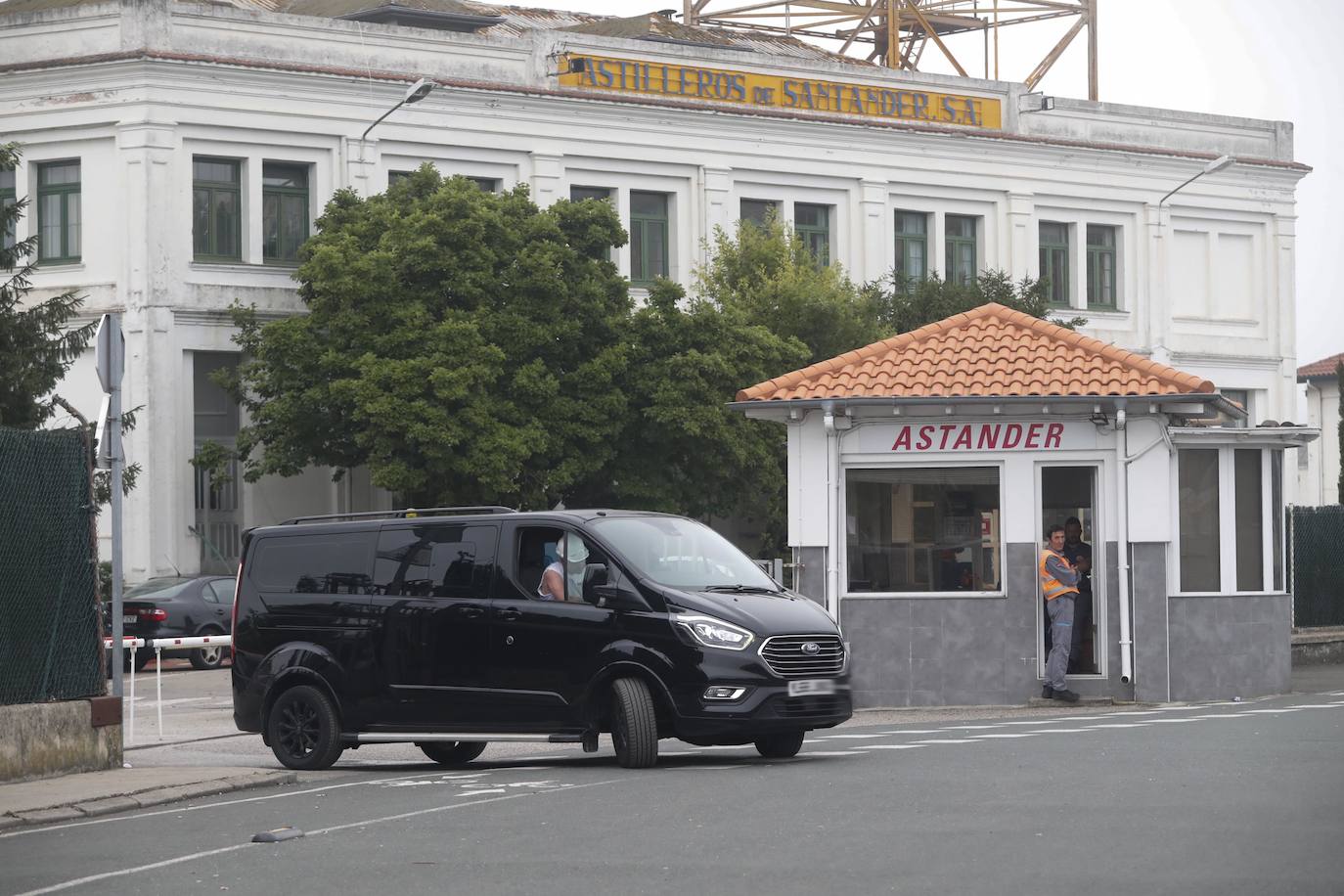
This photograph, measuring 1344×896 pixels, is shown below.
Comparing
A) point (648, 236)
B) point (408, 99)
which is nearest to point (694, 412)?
point (408, 99)

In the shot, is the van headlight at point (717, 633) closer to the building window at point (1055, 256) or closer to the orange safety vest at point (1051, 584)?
the orange safety vest at point (1051, 584)

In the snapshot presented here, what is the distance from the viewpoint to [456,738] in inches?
650

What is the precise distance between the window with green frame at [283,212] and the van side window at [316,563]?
89.0 feet

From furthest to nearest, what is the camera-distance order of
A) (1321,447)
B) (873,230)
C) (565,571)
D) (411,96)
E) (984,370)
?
(1321,447) → (873,230) → (411,96) → (984,370) → (565,571)

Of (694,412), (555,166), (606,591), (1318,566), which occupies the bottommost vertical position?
(1318,566)

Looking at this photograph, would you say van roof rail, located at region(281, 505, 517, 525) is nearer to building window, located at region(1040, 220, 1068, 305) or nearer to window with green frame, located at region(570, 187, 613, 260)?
window with green frame, located at region(570, 187, 613, 260)

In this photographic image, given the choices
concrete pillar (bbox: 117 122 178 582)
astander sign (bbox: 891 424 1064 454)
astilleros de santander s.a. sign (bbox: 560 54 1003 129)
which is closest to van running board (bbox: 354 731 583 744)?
astander sign (bbox: 891 424 1064 454)

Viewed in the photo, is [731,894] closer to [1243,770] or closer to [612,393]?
[1243,770]

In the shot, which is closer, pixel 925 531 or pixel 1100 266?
pixel 925 531

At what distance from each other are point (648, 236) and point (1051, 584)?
28181mm

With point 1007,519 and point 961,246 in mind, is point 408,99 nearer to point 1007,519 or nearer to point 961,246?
point 961,246

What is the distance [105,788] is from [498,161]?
109 feet

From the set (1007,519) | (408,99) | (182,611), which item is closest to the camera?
(1007,519)

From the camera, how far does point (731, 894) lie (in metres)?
9.39
